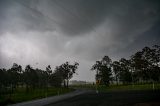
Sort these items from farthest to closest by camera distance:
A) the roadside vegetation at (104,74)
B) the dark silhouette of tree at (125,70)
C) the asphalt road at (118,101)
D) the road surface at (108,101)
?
1. the dark silhouette of tree at (125,70)
2. the roadside vegetation at (104,74)
3. the road surface at (108,101)
4. the asphalt road at (118,101)

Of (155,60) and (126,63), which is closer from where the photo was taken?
(155,60)

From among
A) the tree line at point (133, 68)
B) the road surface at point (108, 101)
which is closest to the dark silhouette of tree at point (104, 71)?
the tree line at point (133, 68)

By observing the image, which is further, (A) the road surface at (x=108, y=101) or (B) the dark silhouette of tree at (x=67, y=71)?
(B) the dark silhouette of tree at (x=67, y=71)

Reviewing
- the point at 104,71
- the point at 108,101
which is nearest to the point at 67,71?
the point at 104,71

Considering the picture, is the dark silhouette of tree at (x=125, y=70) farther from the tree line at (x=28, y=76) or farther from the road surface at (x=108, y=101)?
the road surface at (x=108, y=101)

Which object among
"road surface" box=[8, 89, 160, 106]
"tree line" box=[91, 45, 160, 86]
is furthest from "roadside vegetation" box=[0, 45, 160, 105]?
"road surface" box=[8, 89, 160, 106]

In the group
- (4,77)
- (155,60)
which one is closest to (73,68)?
(4,77)

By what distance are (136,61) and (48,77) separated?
2345 inches

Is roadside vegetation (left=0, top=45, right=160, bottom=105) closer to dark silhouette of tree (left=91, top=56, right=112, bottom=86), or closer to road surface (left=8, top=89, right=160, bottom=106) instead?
dark silhouette of tree (left=91, top=56, right=112, bottom=86)

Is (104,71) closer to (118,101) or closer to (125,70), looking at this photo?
(125,70)

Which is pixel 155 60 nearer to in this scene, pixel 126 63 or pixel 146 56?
pixel 146 56

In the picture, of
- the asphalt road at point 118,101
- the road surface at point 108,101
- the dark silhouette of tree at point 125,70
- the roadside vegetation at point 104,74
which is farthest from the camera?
the dark silhouette of tree at point 125,70

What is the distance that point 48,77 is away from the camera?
139 m

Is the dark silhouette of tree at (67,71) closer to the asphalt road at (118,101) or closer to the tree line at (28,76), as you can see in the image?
the tree line at (28,76)
